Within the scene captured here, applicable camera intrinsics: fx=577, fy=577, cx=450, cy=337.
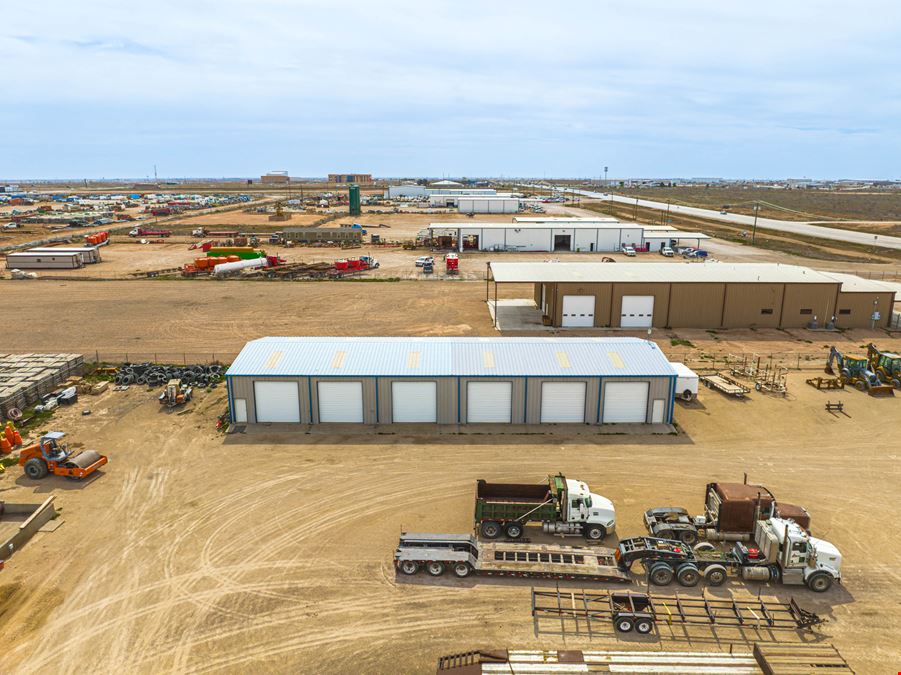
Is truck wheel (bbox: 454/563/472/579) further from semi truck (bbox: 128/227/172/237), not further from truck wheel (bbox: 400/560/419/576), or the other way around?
semi truck (bbox: 128/227/172/237)

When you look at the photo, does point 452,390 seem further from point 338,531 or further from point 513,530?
point 338,531

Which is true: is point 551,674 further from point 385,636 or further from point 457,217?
point 457,217

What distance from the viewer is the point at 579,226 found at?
311 feet

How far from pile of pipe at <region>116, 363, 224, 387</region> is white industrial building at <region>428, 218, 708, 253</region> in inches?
2321

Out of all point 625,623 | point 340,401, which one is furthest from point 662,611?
point 340,401

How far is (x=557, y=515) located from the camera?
874 inches

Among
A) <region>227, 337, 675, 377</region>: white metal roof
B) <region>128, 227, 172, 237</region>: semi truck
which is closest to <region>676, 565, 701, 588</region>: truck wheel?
<region>227, 337, 675, 377</region>: white metal roof

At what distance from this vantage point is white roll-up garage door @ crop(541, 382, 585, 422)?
103 ft

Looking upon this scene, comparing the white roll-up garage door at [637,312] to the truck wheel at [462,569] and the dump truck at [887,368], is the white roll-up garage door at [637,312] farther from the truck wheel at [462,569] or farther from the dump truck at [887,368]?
the truck wheel at [462,569]

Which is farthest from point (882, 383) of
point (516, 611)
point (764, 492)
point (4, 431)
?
point (4, 431)

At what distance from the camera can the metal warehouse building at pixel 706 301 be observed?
50719 millimetres

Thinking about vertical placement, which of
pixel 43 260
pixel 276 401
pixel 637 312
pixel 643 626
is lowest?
pixel 643 626

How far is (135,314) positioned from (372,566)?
46.0 m

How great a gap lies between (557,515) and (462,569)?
460cm
